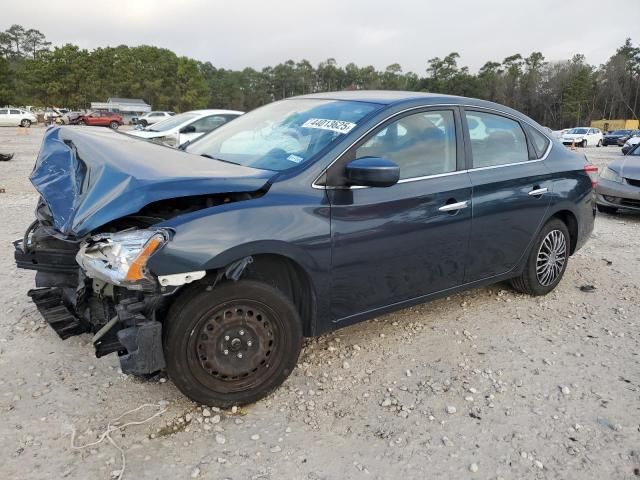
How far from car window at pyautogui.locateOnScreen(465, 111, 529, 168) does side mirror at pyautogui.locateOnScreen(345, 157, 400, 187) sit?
1090 millimetres

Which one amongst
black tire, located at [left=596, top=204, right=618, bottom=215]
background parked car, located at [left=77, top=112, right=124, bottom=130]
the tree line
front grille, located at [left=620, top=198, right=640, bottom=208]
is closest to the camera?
front grille, located at [left=620, top=198, right=640, bottom=208]

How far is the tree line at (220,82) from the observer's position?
204 ft

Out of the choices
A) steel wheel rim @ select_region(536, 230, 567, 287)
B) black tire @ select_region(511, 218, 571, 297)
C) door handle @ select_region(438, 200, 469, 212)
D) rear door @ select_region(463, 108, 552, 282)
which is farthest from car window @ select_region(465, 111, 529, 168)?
steel wheel rim @ select_region(536, 230, 567, 287)

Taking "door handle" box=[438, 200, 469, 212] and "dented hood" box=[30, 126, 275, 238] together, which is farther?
"door handle" box=[438, 200, 469, 212]

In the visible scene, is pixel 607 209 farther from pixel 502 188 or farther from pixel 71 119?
pixel 71 119

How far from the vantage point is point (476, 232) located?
362cm

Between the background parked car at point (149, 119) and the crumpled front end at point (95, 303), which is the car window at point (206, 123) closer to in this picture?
the background parked car at point (149, 119)

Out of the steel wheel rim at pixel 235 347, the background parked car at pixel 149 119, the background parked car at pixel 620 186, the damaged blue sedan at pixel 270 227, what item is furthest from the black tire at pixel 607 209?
the background parked car at pixel 149 119

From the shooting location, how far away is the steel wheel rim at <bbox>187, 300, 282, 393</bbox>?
8.51 ft

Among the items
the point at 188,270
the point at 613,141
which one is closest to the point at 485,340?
the point at 188,270

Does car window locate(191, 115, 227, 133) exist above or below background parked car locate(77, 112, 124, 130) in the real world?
below

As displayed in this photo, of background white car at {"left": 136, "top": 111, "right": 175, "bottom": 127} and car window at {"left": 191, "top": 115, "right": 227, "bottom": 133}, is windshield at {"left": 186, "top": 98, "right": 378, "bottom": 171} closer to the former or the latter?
car window at {"left": 191, "top": 115, "right": 227, "bottom": 133}

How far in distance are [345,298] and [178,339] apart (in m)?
1.02

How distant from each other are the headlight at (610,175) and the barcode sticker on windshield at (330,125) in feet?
22.7
